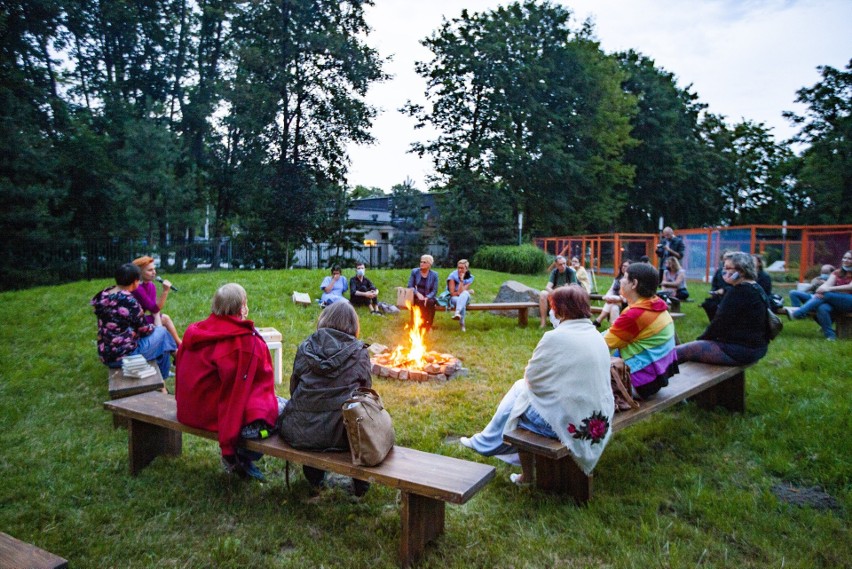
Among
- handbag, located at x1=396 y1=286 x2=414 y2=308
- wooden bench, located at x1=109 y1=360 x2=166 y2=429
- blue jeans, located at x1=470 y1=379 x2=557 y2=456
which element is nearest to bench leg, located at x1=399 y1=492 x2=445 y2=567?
blue jeans, located at x1=470 y1=379 x2=557 y2=456

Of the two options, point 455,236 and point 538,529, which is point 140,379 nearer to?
point 538,529

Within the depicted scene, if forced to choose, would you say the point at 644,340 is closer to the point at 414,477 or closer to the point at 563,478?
the point at 563,478

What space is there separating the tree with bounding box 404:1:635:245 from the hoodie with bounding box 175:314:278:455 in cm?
2285

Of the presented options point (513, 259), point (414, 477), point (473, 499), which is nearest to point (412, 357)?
point (473, 499)

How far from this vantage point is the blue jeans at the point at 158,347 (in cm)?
572

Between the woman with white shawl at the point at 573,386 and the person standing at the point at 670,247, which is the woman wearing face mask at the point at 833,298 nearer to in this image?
the person standing at the point at 670,247

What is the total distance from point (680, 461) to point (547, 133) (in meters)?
28.1

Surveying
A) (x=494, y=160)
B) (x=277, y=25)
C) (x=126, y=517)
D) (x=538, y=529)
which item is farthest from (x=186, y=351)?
(x=494, y=160)

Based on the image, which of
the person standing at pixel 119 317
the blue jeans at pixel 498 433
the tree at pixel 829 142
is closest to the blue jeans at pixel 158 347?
the person standing at pixel 119 317

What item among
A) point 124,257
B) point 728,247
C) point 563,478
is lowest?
point 563,478

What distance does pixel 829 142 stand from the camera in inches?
1032

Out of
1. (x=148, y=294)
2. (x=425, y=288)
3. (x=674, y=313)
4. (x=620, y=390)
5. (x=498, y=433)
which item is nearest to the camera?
(x=620, y=390)

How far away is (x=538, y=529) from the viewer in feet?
10.6

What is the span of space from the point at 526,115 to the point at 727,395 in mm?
26149
